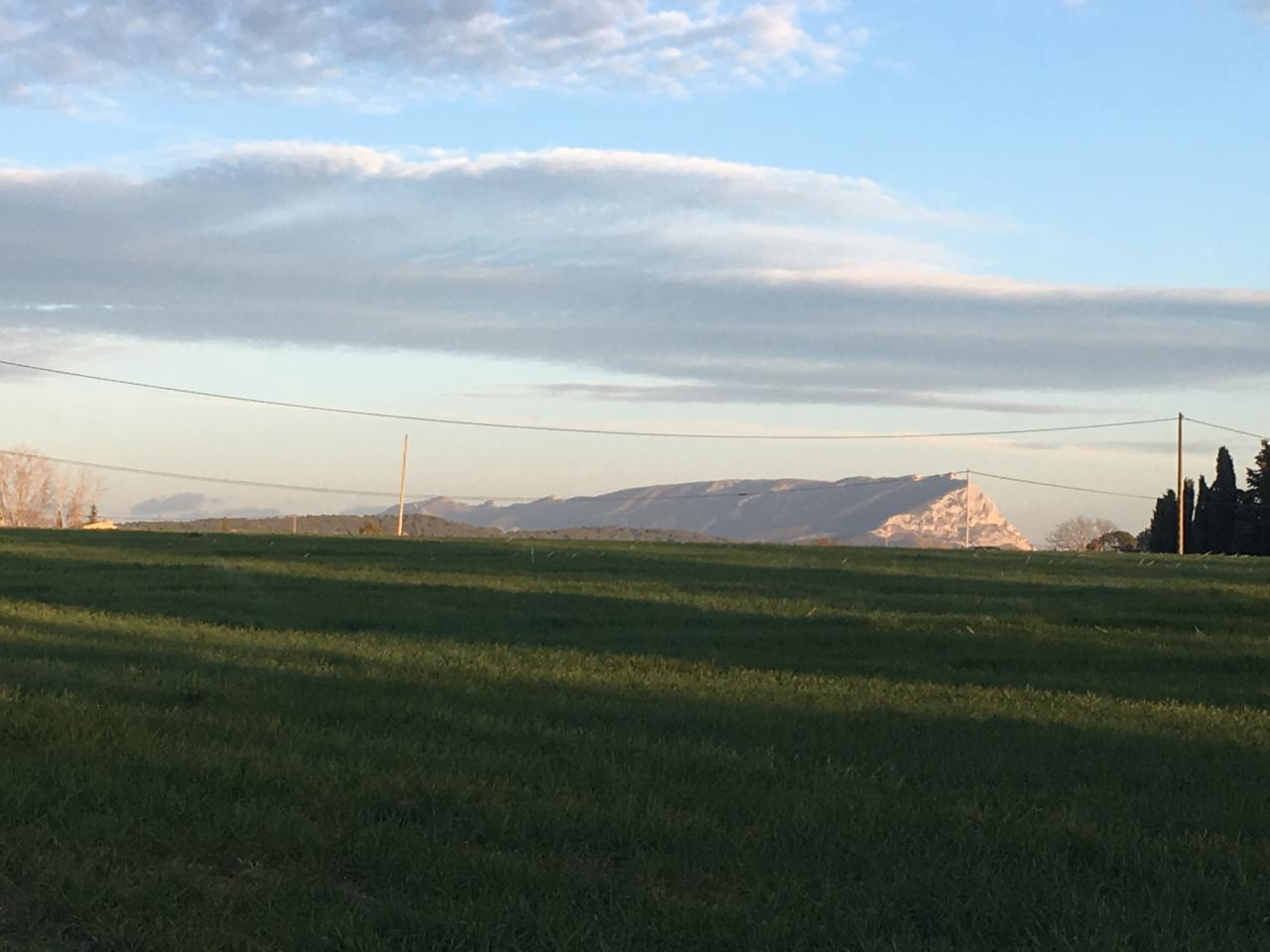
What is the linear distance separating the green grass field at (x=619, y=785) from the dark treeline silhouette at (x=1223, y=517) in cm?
7612

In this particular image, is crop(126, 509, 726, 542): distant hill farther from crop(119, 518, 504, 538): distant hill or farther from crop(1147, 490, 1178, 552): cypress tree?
crop(1147, 490, 1178, 552): cypress tree

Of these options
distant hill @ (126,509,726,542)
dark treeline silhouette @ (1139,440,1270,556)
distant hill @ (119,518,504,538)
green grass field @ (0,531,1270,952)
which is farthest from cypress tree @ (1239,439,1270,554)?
green grass field @ (0,531,1270,952)

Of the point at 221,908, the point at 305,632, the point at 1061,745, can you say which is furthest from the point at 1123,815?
the point at 305,632

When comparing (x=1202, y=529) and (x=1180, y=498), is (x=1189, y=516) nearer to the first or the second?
(x=1202, y=529)

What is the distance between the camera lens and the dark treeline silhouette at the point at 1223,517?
9025 cm

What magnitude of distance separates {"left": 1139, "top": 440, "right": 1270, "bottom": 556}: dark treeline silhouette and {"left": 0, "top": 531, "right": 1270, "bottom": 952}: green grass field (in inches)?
2997

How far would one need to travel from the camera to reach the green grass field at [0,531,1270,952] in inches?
254

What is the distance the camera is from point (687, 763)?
9.79 meters

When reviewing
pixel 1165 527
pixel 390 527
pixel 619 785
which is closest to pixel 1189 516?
pixel 1165 527

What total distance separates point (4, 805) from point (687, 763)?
4.31 m

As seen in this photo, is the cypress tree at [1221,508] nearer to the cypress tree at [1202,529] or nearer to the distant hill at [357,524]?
the cypress tree at [1202,529]

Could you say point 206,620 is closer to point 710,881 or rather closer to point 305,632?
point 305,632

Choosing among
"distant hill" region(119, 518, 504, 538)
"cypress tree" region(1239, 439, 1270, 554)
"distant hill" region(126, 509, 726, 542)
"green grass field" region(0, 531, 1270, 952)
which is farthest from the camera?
"cypress tree" region(1239, 439, 1270, 554)

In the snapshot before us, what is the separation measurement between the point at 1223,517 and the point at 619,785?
96.0 meters
